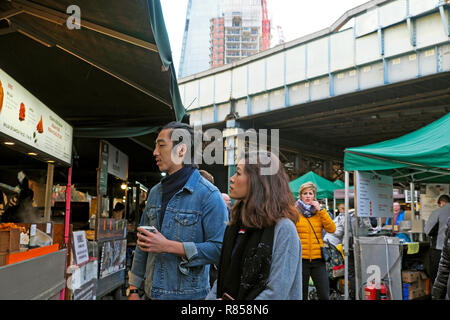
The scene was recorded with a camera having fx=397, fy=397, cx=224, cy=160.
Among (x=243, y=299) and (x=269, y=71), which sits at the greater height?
(x=269, y=71)

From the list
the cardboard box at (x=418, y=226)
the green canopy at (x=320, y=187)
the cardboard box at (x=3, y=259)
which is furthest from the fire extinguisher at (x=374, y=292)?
the green canopy at (x=320, y=187)

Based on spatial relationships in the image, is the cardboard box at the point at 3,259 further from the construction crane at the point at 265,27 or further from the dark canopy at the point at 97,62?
the construction crane at the point at 265,27

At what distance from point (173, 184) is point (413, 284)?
712cm

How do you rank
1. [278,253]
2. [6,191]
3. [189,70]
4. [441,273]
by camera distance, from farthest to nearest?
[189,70] < [6,191] < [441,273] < [278,253]

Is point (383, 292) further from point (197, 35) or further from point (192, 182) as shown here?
point (197, 35)

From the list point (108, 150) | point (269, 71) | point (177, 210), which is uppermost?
point (269, 71)

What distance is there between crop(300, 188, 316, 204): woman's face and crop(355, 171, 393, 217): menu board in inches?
67.6

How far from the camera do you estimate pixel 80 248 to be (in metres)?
5.43

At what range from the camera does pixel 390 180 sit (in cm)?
873

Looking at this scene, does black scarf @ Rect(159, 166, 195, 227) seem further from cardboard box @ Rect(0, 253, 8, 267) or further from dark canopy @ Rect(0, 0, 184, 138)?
cardboard box @ Rect(0, 253, 8, 267)
